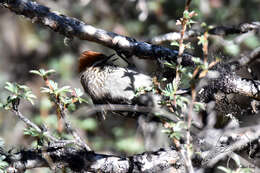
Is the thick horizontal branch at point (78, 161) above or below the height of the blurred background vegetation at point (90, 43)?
below

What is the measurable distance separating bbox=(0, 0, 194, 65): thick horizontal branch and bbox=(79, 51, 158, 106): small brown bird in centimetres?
22

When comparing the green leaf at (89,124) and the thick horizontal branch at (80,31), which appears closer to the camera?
the thick horizontal branch at (80,31)

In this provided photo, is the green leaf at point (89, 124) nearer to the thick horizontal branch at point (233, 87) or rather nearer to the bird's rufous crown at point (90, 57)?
the bird's rufous crown at point (90, 57)

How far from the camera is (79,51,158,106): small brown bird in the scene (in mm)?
3215

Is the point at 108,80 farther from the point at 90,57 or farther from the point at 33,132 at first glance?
the point at 33,132

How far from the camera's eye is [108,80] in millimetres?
3600

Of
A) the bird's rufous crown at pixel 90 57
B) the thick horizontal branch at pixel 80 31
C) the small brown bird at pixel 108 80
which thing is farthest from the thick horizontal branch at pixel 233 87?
the bird's rufous crown at pixel 90 57

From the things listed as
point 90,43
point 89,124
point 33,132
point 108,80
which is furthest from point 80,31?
point 90,43

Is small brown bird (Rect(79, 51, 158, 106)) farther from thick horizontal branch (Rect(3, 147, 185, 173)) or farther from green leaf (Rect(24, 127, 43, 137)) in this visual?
green leaf (Rect(24, 127, 43, 137))

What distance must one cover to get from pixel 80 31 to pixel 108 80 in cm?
73

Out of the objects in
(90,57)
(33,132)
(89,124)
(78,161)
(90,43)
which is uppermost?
(90,43)

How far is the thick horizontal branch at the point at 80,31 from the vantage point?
2943 mm

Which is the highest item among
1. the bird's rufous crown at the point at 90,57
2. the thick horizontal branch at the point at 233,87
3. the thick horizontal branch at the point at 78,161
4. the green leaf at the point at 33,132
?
the bird's rufous crown at the point at 90,57

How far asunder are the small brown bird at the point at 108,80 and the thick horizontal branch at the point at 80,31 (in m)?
0.22
